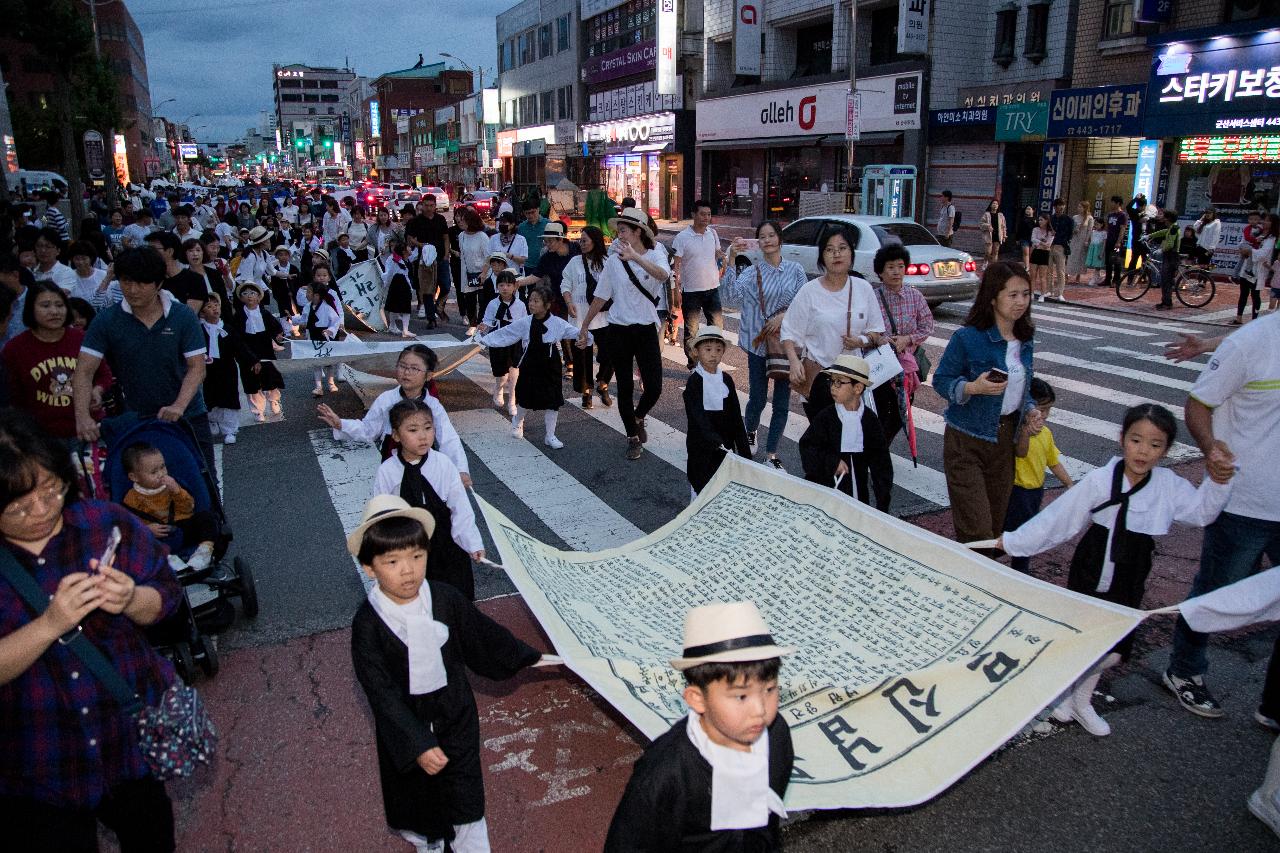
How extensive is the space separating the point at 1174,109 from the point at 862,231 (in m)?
11.4

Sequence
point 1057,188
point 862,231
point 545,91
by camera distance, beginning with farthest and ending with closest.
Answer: point 545,91, point 1057,188, point 862,231

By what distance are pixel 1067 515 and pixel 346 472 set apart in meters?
6.33

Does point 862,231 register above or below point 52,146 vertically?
below

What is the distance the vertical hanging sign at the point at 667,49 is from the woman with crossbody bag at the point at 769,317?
36.2m

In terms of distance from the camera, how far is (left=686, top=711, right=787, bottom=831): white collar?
2.31 metres

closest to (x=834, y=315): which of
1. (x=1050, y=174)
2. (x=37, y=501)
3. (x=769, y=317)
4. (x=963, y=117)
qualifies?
(x=769, y=317)

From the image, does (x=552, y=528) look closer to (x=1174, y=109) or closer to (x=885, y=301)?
(x=885, y=301)

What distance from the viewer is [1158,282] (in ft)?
59.5

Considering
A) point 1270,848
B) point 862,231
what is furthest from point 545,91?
point 1270,848

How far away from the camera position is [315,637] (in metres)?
5.32

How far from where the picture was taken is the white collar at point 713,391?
6266 mm

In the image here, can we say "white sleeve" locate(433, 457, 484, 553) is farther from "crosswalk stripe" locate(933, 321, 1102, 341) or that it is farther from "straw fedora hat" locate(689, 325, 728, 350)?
"crosswalk stripe" locate(933, 321, 1102, 341)

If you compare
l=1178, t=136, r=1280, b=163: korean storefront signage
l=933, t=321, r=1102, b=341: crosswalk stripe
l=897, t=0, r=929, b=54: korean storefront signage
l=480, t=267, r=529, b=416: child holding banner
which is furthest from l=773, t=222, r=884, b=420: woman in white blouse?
l=897, t=0, r=929, b=54: korean storefront signage

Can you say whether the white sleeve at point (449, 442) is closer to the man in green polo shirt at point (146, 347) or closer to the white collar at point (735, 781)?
the man in green polo shirt at point (146, 347)
